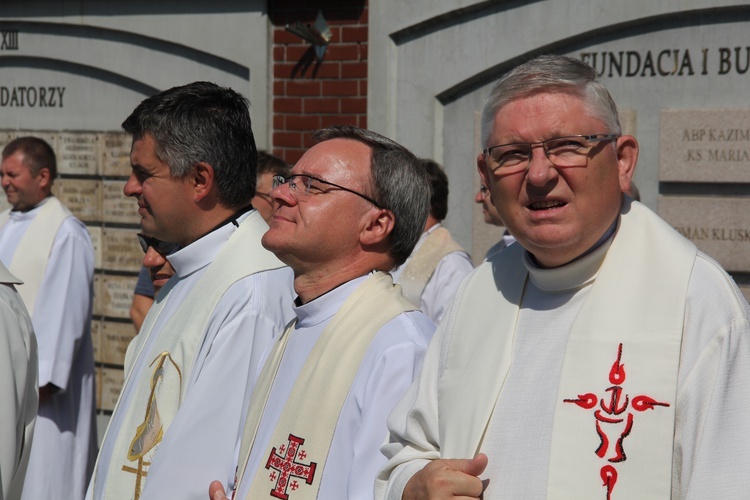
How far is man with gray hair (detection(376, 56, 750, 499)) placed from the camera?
80.7 inches

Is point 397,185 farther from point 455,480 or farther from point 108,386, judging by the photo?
point 108,386

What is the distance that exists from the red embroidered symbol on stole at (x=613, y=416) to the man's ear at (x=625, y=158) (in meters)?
0.39

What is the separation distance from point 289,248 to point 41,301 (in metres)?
3.98

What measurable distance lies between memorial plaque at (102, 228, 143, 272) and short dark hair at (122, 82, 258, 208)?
14.5 ft

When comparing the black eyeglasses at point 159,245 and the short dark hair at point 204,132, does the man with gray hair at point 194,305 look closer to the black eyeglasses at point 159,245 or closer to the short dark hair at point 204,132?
the short dark hair at point 204,132

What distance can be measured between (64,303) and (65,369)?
16.3 inches

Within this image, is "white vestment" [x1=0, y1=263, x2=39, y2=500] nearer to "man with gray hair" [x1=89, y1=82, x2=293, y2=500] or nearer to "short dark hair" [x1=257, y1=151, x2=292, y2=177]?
"man with gray hair" [x1=89, y1=82, x2=293, y2=500]

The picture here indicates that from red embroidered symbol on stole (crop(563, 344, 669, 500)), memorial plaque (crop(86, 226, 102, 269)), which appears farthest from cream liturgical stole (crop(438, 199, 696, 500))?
memorial plaque (crop(86, 226, 102, 269))

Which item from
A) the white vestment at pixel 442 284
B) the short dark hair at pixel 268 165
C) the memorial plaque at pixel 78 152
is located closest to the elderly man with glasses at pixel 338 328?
the white vestment at pixel 442 284

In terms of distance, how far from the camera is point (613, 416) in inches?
83.5

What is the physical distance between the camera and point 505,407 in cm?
229

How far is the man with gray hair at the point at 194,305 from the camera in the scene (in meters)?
3.29

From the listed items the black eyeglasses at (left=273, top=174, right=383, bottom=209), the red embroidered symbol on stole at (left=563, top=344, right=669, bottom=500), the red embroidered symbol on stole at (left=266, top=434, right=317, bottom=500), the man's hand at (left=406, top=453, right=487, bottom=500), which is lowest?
the red embroidered symbol on stole at (left=266, top=434, right=317, bottom=500)

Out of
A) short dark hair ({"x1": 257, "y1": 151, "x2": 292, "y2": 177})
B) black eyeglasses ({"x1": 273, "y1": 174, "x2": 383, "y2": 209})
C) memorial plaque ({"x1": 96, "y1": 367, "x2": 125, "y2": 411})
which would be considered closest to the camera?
black eyeglasses ({"x1": 273, "y1": 174, "x2": 383, "y2": 209})
